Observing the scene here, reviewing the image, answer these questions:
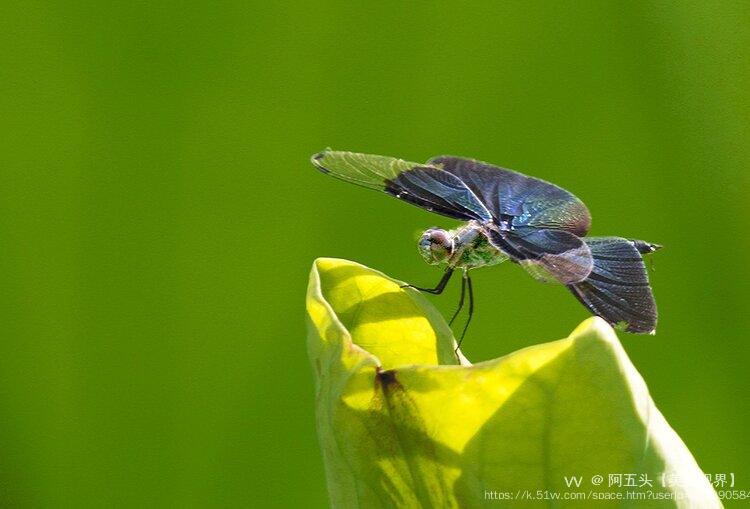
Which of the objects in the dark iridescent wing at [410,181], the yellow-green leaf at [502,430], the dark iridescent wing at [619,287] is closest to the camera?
the yellow-green leaf at [502,430]

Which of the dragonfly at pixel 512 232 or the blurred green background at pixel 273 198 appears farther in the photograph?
the blurred green background at pixel 273 198

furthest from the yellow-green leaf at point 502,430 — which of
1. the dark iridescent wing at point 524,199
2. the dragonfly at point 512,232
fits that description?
the dark iridescent wing at point 524,199

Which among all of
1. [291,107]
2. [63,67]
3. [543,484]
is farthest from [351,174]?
[543,484]

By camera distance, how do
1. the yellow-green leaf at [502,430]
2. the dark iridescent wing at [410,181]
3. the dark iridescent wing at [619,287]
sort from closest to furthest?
the yellow-green leaf at [502,430], the dark iridescent wing at [619,287], the dark iridescent wing at [410,181]

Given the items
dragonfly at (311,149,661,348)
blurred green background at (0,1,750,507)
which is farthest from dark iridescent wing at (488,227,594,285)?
blurred green background at (0,1,750,507)

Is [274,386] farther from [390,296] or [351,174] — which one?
[390,296]

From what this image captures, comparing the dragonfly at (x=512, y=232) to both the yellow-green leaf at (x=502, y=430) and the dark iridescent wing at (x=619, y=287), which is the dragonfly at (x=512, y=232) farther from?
the yellow-green leaf at (x=502, y=430)

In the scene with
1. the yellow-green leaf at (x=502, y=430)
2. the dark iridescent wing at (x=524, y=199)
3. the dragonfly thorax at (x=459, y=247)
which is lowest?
the yellow-green leaf at (x=502, y=430)

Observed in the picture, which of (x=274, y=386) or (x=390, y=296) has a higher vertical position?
(x=390, y=296)
